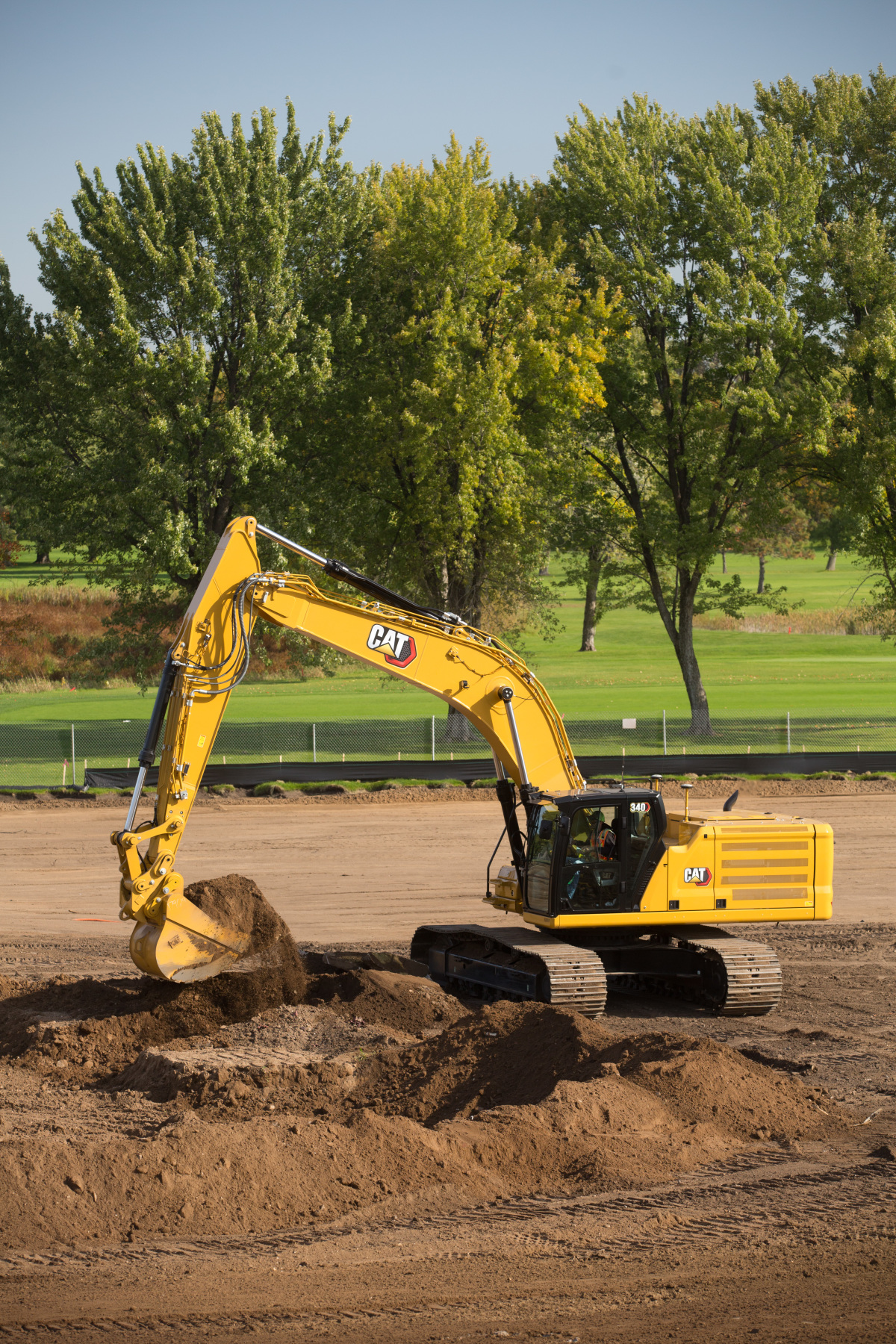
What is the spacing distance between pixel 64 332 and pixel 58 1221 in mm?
A: 26345

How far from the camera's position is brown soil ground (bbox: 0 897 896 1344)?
7.06 m

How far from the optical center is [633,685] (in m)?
54.8

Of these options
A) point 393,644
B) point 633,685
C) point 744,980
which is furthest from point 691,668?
point 393,644

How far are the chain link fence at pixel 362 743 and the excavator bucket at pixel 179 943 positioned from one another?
63.7 feet

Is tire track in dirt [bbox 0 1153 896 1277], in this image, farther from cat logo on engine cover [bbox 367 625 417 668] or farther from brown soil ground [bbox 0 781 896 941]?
brown soil ground [bbox 0 781 896 941]

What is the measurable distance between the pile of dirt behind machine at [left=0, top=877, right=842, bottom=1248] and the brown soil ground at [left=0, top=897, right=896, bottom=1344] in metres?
0.02

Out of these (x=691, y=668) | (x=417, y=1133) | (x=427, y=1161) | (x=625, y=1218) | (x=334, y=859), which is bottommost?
(x=625, y=1218)

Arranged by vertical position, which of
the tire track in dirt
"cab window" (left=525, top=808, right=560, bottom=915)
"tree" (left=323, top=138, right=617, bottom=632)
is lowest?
the tire track in dirt

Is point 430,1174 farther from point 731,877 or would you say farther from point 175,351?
point 175,351

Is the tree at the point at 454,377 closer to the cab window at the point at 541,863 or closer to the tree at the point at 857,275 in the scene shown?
the tree at the point at 857,275

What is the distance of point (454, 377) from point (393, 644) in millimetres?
20845

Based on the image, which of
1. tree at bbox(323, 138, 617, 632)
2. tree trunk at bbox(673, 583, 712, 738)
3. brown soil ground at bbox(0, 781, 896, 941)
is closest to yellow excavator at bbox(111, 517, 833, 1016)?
brown soil ground at bbox(0, 781, 896, 941)

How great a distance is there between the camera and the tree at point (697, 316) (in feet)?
115

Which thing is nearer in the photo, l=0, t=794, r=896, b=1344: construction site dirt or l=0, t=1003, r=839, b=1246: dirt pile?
l=0, t=794, r=896, b=1344: construction site dirt
